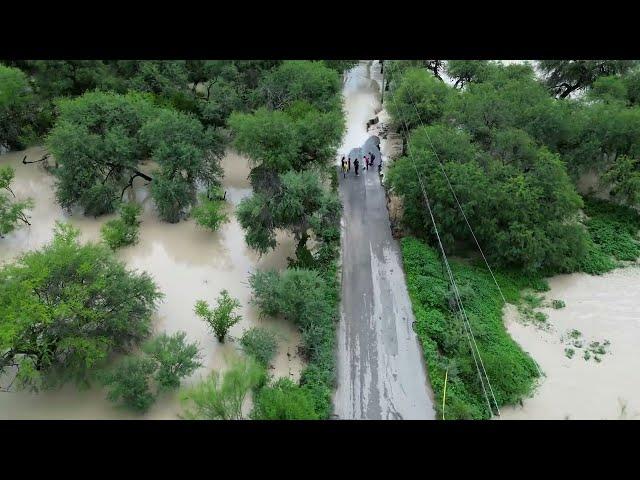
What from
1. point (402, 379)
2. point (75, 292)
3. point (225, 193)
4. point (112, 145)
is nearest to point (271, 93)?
point (225, 193)

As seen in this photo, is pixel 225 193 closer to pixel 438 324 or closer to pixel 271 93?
pixel 271 93

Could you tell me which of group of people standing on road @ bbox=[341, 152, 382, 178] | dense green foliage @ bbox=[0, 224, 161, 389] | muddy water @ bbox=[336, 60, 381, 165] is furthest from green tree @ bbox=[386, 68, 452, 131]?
dense green foliage @ bbox=[0, 224, 161, 389]

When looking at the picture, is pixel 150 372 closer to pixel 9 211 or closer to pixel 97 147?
pixel 9 211

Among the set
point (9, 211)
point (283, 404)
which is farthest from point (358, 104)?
point (283, 404)

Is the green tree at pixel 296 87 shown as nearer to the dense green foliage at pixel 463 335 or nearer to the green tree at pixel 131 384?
the dense green foliage at pixel 463 335

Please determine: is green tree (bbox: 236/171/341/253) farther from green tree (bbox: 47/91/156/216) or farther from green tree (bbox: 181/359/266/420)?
green tree (bbox: 47/91/156/216)

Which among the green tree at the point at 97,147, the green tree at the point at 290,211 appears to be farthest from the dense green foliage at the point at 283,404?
the green tree at the point at 97,147
